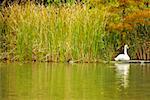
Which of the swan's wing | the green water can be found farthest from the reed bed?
the green water

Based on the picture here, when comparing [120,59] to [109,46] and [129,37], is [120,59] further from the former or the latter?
[129,37]

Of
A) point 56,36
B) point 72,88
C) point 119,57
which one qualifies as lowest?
point 72,88

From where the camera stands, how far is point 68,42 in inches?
871

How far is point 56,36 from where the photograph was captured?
2247cm

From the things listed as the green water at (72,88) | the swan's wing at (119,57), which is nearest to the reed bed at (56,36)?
the swan's wing at (119,57)

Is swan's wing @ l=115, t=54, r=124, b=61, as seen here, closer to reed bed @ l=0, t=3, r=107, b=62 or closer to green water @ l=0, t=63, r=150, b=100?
reed bed @ l=0, t=3, r=107, b=62

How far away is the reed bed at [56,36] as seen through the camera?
72.5 ft

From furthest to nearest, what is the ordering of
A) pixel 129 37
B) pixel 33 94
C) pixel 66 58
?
pixel 129 37, pixel 66 58, pixel 33 94

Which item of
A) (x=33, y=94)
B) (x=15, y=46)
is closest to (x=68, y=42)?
(x=15, y=46)

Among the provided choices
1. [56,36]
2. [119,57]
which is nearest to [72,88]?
[56,36]

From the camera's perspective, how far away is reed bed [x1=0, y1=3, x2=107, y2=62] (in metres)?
22.1

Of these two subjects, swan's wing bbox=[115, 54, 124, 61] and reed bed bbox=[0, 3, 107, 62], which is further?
swan's wing bbox=[115, 54, 124, 61]

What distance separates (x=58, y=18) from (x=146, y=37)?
4.20 meters

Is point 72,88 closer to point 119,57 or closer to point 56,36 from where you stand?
point 56,36
